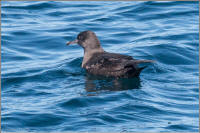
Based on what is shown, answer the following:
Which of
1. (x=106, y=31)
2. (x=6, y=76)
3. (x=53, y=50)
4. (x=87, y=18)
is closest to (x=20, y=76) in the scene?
(x=6, y=76)

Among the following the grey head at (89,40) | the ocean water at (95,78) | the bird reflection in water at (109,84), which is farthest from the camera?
the grey head at (89,40)

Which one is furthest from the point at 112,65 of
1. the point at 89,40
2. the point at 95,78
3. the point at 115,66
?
the point at 89,40

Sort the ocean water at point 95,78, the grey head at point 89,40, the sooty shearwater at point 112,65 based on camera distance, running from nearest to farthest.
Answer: the ocean water at point 95,78
the sooty shearwater at point 112,65
the grey head at point 89,40

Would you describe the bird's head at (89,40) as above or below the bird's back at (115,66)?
above

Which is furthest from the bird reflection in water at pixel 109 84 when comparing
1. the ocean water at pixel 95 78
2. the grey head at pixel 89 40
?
the grey head at pixel 89 40

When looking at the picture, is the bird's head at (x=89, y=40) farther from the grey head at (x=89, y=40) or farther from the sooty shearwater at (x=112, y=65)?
the sooty shearwater at (x=112, y=65)

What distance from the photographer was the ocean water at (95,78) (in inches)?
298

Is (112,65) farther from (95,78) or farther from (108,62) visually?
(95,78)

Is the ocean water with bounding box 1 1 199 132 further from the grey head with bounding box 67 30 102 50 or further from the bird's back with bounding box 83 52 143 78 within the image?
the grey head with bounding box 67 30 102 50

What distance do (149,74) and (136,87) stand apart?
1.31 m

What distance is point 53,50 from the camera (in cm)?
1300

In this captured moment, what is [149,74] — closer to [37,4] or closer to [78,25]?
[78,25]

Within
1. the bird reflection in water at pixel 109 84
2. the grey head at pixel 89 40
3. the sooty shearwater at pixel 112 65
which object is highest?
the grey head at pixel 89 40

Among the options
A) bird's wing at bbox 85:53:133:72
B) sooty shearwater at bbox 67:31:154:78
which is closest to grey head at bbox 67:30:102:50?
sooty shearwater at bbox 67:31:154:78
